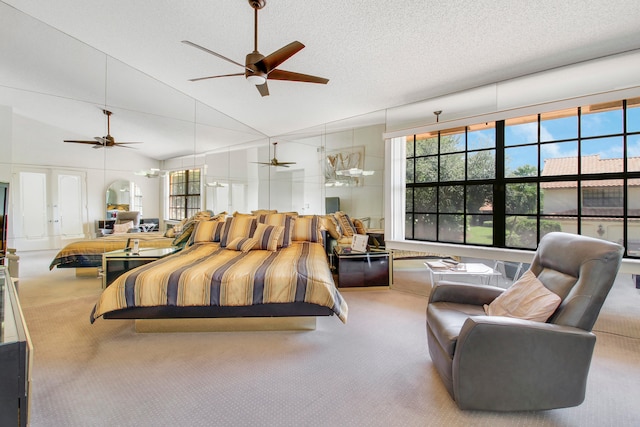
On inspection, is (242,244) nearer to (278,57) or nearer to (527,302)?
(278,57)

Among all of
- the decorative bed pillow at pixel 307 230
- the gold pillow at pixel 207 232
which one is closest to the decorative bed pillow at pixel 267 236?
the decorative bed pillow at pixel 307 230

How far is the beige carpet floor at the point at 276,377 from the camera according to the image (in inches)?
59.2

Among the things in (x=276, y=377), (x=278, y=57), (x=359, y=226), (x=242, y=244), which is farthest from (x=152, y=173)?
(x=276, y=377)

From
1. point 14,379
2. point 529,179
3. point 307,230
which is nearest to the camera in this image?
point 14,379

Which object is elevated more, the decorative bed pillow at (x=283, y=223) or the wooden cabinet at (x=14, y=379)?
the decorative bed pillow at (x=283, y=223)

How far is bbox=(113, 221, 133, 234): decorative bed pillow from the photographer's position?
12.5ft

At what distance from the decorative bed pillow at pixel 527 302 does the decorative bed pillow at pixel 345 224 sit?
104 inches

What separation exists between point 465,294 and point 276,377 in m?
1.51

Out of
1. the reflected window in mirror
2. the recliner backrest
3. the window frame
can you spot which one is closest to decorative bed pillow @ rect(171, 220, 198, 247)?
the window frame

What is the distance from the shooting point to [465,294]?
2064 millimetres

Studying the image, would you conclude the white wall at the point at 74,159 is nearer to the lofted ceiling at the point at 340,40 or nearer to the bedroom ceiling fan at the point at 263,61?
the lofted ceiling at the point at 340,40

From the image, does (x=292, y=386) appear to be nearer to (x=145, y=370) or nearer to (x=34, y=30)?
(x=145, y=370)

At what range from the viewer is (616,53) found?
2621mm

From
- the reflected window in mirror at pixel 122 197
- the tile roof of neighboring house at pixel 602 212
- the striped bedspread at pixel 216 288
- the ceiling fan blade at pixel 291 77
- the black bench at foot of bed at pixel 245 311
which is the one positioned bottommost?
the black bench at foot of bed at pixel 245 311
